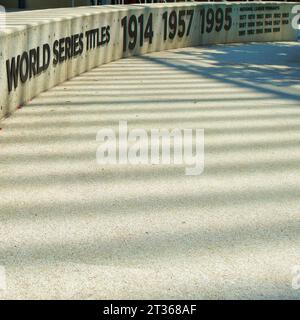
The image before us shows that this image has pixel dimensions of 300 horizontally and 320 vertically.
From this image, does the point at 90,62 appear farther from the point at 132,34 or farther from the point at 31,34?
the point at 31,34

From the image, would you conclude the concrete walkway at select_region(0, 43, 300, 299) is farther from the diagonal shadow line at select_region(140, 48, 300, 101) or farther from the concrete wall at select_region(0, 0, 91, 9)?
the concrete wall at select_region(0, 0, 91, 9)

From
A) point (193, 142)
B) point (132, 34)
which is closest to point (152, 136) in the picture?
point (193, 142)

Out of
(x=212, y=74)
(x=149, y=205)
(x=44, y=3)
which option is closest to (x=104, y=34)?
(x=212, y=74)

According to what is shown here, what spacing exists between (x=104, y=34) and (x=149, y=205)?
740 centimetres

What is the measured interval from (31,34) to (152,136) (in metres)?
2.32

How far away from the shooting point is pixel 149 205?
452 centimetres

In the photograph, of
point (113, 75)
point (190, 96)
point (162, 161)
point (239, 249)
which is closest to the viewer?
point (239, 249)

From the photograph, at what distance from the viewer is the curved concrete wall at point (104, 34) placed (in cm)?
730

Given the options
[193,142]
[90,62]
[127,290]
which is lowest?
[127,290]

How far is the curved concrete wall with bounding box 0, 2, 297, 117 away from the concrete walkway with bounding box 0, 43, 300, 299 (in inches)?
18.3

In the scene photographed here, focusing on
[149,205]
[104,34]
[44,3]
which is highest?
[44,3]

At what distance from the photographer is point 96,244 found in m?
3.84

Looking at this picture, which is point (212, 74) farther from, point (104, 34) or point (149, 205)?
point (149, 205)

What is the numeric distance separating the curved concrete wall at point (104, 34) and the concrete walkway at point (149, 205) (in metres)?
0.46
